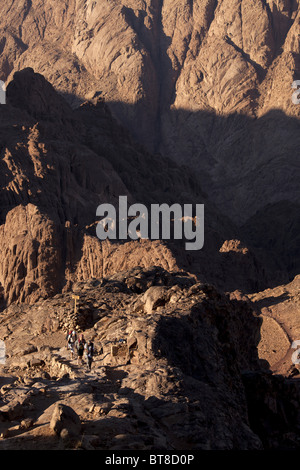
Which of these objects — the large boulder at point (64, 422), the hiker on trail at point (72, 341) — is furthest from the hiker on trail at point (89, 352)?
the large boulder at point (64, 422)

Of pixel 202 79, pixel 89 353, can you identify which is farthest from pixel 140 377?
pixel 202 79

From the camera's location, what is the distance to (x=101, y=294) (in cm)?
2839

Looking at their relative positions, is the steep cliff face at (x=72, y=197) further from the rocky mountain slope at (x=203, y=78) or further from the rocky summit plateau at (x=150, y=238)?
the rocky mountain slope at (x=203, y=78)

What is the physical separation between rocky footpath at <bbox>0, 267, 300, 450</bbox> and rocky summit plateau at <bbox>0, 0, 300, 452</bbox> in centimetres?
6

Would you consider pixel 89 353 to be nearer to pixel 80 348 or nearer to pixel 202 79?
pixel 80 348

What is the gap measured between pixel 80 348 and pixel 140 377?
3.36m

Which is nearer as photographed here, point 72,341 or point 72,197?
point 72,341

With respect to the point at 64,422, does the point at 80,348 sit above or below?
above

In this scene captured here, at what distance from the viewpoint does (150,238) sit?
6062cm

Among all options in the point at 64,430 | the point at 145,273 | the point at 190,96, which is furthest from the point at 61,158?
the point at 190,96

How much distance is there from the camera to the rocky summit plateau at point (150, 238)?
17.3m

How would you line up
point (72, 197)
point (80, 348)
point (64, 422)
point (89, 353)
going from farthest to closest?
1. point (72, 197)
2. point (80, 348)
3. point (89, 353)
4. point (64, 422)

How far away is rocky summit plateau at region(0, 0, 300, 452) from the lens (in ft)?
56.7
